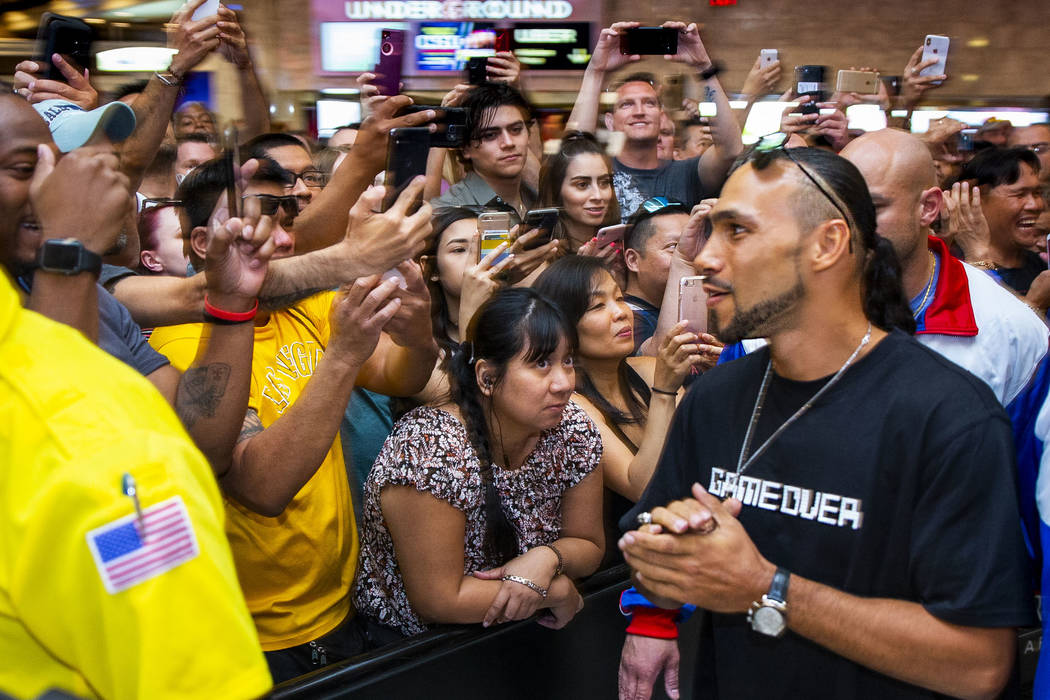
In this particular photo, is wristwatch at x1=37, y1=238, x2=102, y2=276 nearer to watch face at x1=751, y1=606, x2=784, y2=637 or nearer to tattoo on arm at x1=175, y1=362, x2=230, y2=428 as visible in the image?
tattoo on arm at x1=175, y1=362, x2=230, y2=428

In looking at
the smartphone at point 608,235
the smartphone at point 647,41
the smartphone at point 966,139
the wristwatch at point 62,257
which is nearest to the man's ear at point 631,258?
the smartphone at point 608,235

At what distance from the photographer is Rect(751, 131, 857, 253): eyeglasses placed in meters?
1.68

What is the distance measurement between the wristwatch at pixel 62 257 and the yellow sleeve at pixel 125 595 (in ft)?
2.12

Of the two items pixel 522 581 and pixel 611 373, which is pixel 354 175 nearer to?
pixel 611 373

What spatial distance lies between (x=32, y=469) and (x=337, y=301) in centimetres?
115

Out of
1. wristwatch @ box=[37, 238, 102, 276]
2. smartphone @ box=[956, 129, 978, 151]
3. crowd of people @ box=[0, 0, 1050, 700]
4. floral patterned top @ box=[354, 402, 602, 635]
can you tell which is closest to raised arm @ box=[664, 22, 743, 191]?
crowd of people @ box=[0, 0, 1050, 700]

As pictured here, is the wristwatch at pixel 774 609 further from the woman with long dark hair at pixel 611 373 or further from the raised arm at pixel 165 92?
the raised arm at pixel 165 92

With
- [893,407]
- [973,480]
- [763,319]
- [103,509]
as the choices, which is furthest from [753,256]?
[103,509]

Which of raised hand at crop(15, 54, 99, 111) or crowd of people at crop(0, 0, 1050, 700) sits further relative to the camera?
raised hand at crop(15, 54, 99, 111)

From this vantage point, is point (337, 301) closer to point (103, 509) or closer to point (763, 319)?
point (763, 319)

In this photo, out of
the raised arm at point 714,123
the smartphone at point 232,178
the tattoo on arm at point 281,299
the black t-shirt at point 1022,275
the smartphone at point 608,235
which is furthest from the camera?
the black t-shirt at point 1022,275

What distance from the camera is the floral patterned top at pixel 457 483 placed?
208 cm

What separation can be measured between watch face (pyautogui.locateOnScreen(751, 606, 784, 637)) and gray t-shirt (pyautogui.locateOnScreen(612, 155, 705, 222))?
2.83 metres

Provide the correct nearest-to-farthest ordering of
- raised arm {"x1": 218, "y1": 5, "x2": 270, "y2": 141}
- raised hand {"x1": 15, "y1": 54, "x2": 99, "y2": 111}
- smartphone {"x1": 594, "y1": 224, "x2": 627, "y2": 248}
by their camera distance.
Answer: raised hand {"x1": 15, "y1": 54, "x2": 99, "y2": 111}
raised arm {"x1": 218, "y1": 5, "x2": 270, "y2": 141}
smartphone {"x1": 594, "y1": 224, "x2": 627, "y2": 248}
